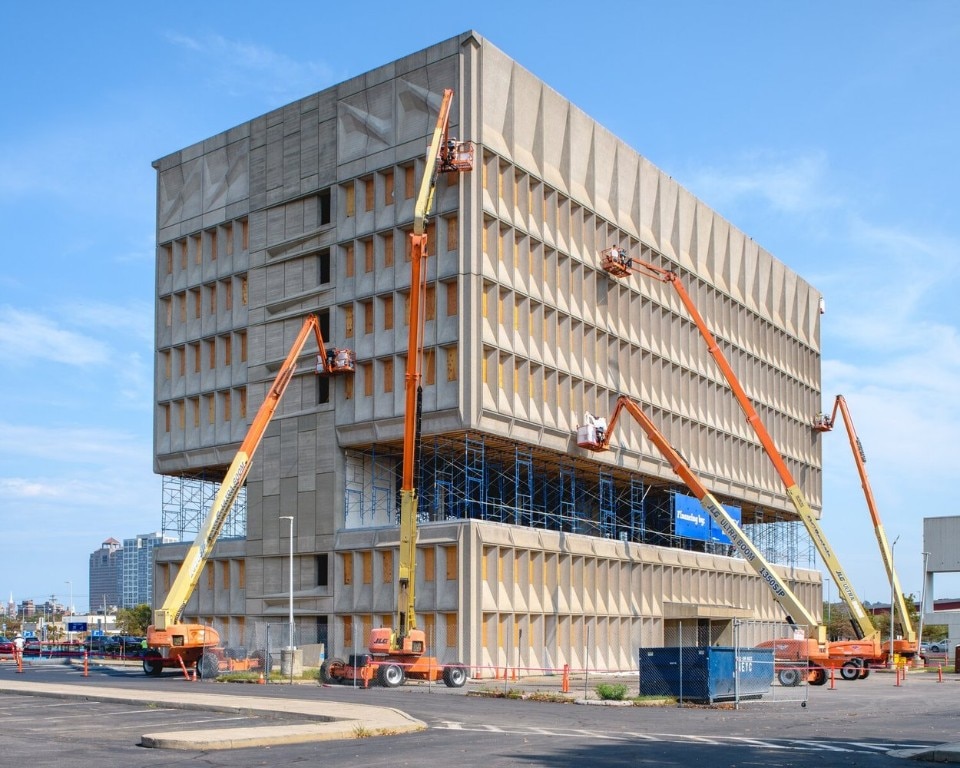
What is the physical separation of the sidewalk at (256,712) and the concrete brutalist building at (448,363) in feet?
75.9

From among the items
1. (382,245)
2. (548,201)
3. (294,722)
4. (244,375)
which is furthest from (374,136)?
(294,722)

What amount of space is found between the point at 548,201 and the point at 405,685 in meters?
29.3

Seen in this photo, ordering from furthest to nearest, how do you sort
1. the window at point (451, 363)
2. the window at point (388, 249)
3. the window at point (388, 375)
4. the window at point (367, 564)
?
the window at point (388, 249), the window at point (388, 375), the window at point (367, 564), the window at point (451, 363)

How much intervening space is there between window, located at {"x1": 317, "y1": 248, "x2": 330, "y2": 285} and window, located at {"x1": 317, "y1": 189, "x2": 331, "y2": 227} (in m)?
1.62

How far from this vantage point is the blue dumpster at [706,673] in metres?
35.8

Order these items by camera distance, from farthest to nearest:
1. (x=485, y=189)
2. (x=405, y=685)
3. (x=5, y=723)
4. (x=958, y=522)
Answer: (x=958, y=522) < (x=485, y=189) < (x=405, y=685) < (x=5, y=723)

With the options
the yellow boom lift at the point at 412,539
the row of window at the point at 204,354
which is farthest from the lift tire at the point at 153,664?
the row of window at the point at 204,354

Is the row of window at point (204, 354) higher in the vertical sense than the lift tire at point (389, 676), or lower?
higher

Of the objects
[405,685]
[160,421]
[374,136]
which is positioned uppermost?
[374,136]

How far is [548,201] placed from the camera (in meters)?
66.0

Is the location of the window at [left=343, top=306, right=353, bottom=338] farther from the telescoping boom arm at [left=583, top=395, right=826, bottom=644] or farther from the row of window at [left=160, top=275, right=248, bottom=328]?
the telescoping boom arm at [left=583, top=395, right=826, bottom=644]

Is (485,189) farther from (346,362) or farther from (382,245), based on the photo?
(346,362)

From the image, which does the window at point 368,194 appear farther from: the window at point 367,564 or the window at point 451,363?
the window at point 367,564

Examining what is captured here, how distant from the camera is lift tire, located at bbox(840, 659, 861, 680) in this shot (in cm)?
6128
